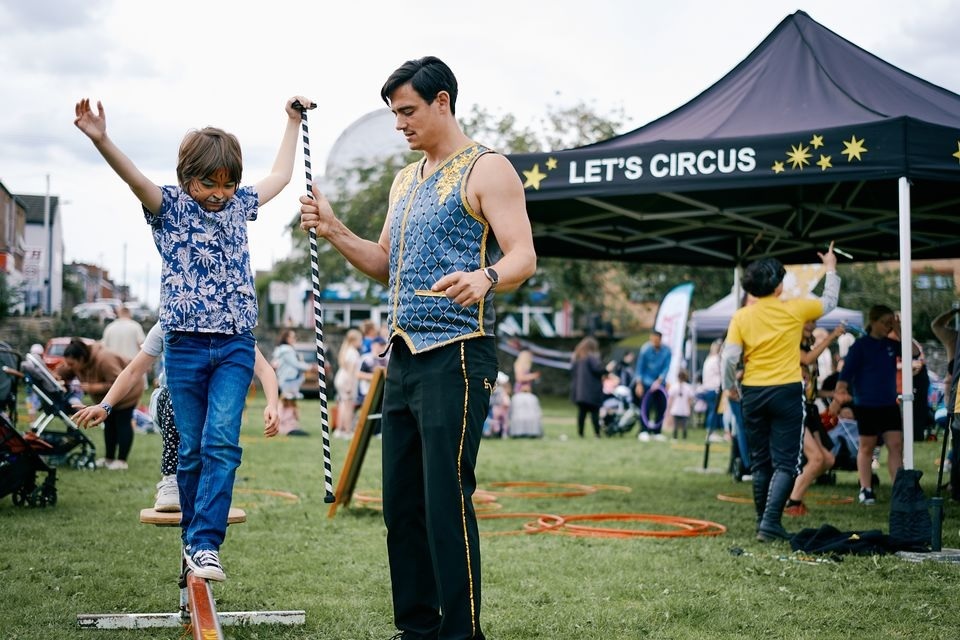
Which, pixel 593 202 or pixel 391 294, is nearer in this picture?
pixel 391 294

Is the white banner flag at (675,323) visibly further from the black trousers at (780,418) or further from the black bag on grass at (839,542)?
the black bag on grass at (839,542)

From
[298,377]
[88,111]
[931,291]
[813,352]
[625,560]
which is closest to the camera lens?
[88,111]

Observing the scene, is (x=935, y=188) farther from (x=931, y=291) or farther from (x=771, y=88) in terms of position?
(x=931, y=291)

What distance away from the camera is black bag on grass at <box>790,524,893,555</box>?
6.37 metres

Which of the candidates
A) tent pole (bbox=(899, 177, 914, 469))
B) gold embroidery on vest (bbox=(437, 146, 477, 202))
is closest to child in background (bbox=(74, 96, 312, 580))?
gold embroidery on vest (bbox=(437, 146, 477, 202))

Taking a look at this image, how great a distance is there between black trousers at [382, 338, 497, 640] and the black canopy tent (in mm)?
4242

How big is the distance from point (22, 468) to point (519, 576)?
4.45m

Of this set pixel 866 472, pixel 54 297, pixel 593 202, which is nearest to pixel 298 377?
pixel 593 202

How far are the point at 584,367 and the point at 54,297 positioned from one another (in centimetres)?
3840

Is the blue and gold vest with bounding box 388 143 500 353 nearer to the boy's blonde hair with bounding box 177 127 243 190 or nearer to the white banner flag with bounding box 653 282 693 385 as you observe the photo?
the boy's blonde hair with bounding box 177 127 243 190

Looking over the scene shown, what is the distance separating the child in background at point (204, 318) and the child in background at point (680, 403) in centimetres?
1517

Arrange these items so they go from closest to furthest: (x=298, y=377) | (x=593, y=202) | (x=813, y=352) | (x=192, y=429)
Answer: (x=192, y=429), (x=813, y=352), (x=593, y=202), (x=298, y=377)

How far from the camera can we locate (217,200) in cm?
389

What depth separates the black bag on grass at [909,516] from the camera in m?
6.39
